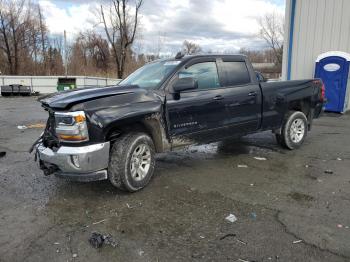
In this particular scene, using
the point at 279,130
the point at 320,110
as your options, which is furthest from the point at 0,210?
the point at 320,110

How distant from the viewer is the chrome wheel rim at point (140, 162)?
447cm

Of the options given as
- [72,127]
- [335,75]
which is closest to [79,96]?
[72,127]

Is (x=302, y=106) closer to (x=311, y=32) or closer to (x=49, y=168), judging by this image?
(x=49, y=168)

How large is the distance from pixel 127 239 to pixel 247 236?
3.96 feet

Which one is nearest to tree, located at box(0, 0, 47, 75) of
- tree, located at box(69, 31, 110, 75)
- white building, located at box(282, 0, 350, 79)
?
tree, located at box(69, 31, 110, 75)

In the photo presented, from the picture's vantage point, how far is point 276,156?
20.9 ft

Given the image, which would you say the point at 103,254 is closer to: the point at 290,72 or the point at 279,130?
the point at 279,130

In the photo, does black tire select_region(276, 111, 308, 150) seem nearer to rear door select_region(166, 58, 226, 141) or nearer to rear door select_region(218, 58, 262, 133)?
rear door select_region(218, 58, 262, 133)

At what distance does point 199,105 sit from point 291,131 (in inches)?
102

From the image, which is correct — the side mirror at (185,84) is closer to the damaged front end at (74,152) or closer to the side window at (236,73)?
the side window at (236,73)

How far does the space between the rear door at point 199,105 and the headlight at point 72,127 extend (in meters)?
1.29

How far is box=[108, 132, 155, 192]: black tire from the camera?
167 inches

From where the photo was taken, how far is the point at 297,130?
6.86 m

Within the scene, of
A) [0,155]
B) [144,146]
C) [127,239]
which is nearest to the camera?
[127,239]
